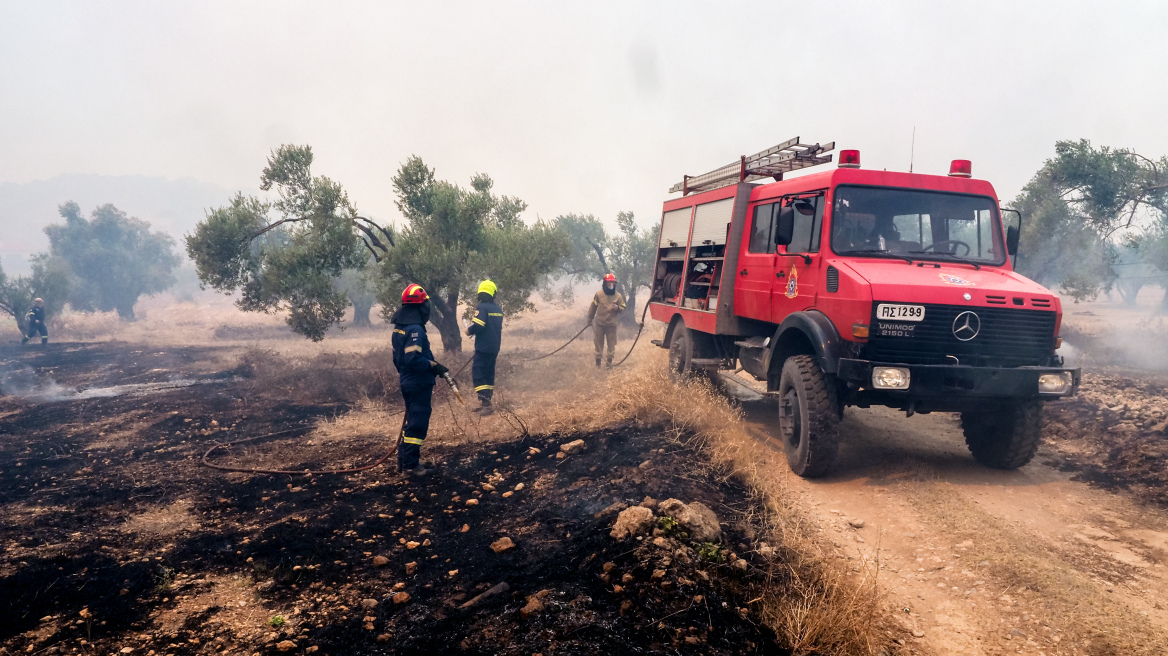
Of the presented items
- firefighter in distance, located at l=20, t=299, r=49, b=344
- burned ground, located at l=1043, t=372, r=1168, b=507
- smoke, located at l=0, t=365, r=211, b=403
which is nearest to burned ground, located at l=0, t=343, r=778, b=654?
burned ground, located at l=1043, t=372, r=1168, b=507

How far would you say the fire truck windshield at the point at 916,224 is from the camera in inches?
238

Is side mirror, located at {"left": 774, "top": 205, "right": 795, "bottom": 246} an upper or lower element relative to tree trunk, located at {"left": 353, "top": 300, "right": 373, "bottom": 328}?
upper

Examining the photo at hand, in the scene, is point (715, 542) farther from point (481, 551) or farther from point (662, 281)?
point (662, 281)

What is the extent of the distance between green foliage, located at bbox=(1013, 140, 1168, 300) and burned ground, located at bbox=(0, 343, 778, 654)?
54.7ft

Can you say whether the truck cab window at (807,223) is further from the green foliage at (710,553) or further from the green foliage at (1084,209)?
the green foliage at (1084,209)

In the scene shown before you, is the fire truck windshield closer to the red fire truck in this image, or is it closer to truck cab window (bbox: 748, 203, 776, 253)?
the red fire truck

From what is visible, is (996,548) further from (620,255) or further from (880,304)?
(620,255)

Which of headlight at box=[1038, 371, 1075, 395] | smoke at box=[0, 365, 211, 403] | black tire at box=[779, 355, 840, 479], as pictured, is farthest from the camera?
smoke at box=[0, 365, 211, 403]

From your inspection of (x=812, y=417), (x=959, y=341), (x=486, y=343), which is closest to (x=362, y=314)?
(x=486, y=343)

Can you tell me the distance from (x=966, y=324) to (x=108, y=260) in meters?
43.8

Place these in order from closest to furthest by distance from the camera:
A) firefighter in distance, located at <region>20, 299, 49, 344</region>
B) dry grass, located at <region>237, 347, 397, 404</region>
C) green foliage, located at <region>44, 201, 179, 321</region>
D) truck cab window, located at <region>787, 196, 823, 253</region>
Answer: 1. truck cab window, located at <region>787, 196, 823, 253</region>
2. dry grass, located at <region>237, 347, 397, 404</region>
3. firefighter in distance, located at <region>20, 299, 49, 344</region>
4. green foliage, located at <region>44, 201, 179, 321</region>

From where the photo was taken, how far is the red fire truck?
5250mm

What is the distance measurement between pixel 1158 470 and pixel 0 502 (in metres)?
11.4

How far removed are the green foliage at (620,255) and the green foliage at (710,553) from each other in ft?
64.9
